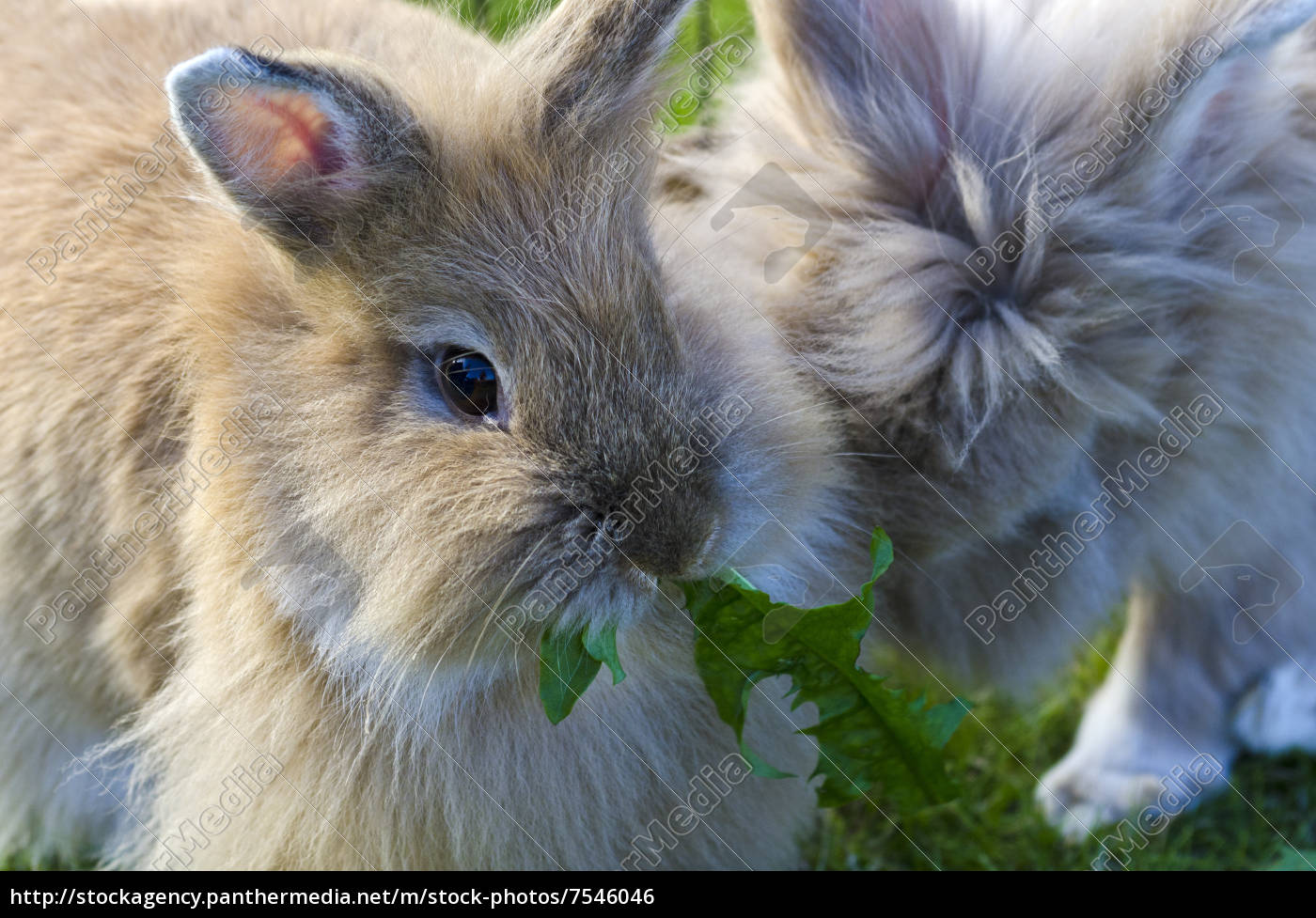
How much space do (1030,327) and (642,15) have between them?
0.88 meters

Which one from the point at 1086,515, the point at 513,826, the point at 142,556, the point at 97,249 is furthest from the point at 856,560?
the point at 97,249

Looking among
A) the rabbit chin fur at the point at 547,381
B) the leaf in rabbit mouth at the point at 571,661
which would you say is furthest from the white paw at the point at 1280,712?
the leaf in rabbit mouth at the point at 571,661

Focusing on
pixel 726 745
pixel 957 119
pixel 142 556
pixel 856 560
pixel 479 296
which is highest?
pixel 957 119

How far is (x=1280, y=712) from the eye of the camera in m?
3.03

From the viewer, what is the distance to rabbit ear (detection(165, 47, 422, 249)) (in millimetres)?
1558

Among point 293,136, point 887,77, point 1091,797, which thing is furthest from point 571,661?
point 1091,797

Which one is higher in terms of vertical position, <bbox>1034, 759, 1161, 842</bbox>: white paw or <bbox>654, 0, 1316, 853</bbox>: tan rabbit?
<bbox>654, 0, 1316, 853</bbox>: tan rabbit

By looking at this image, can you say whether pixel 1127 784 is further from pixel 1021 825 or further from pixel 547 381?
pixel 547 381

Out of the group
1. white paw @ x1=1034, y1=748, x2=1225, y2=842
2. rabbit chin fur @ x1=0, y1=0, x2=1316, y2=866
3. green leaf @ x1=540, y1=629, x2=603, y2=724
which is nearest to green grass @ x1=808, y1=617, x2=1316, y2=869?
white paw @ x1=1034, y1=748, x2=1225, y2=842

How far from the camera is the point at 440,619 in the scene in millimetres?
1668

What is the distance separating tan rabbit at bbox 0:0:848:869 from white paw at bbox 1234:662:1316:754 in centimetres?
136

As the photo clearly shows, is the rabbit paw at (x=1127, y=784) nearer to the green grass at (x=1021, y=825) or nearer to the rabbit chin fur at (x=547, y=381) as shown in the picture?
the green grass at (x=1021, y=825)

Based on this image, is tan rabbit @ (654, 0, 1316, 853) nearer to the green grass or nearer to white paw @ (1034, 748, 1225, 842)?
the green grass
